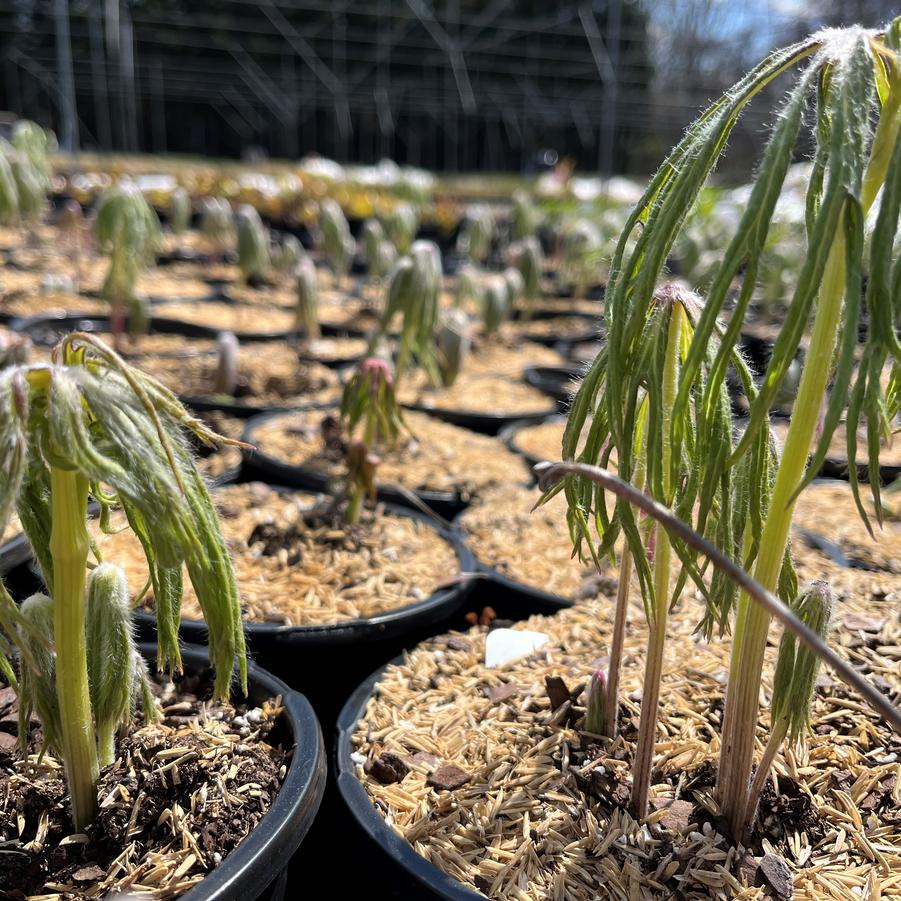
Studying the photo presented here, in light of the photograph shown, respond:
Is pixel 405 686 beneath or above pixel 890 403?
beneath

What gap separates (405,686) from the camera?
5.10 feet

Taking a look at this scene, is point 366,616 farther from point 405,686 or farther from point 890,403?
point 890,403

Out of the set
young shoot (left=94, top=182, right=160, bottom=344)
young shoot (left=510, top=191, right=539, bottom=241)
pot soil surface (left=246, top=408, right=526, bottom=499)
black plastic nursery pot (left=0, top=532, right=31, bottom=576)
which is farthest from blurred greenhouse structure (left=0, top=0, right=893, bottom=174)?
black plastic nursery pot (left=0, top=532, right=31, bottom=576)

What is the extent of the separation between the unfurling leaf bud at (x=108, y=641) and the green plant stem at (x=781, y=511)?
0.79 meters

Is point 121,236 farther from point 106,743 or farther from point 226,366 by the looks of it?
point 106,743

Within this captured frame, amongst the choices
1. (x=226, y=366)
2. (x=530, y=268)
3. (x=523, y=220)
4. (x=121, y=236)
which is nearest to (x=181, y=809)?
(x=226, y=366)

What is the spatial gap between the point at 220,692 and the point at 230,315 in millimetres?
4459

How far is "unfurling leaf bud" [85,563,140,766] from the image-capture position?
1.07m

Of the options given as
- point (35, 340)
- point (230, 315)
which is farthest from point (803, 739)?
point (230, 315)

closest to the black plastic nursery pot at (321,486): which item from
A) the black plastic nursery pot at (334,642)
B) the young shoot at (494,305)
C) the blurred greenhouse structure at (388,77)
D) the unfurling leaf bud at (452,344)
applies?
the black plastic nursery pot at (334,642)

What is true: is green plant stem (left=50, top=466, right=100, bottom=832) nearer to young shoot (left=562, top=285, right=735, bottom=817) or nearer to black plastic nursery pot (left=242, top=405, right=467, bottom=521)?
young shoot (left=562, top=285, right=735, bottom=817)

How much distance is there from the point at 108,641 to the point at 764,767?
0.88m

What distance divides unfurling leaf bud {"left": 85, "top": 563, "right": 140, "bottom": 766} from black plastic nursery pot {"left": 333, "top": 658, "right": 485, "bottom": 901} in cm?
37

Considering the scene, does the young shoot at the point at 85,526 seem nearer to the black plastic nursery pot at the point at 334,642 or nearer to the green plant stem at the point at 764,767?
the black plastic nursery pot at the point at 334,642
